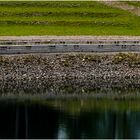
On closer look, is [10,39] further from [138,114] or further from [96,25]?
[138,114]

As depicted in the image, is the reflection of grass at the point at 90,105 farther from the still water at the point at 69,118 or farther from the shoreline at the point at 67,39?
the shoreline at the point at 67,39

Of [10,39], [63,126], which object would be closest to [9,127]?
[63,126]

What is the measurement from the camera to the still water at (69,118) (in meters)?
54.5

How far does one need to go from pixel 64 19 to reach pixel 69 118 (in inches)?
1746

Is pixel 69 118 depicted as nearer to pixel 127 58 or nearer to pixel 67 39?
pixel 127 58

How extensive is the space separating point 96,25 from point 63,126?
44.0m

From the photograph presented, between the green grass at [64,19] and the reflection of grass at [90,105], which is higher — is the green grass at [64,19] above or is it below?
above

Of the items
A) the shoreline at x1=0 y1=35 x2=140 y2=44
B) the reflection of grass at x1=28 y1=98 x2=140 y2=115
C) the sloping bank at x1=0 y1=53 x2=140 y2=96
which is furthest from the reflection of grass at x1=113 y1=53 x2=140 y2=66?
the reflection of grass at x1=28 y1=98 x2=140 y2=115

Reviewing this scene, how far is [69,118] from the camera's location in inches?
2327

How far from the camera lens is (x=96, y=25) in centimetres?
9825

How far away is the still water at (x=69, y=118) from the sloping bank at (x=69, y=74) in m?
2.65

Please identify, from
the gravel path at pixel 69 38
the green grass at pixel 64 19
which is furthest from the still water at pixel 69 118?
the green grass at pixel 64 19

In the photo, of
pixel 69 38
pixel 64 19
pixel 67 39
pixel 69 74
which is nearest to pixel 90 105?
pixel 69 74

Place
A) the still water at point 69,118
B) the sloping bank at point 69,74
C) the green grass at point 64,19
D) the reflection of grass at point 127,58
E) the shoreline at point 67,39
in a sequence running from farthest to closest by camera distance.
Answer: the green grass at point 64,19
the shoreline at point 67,39
the reflection of grass at point 127,58
the sloping bank at point 69,74
the still water at point 69,118
